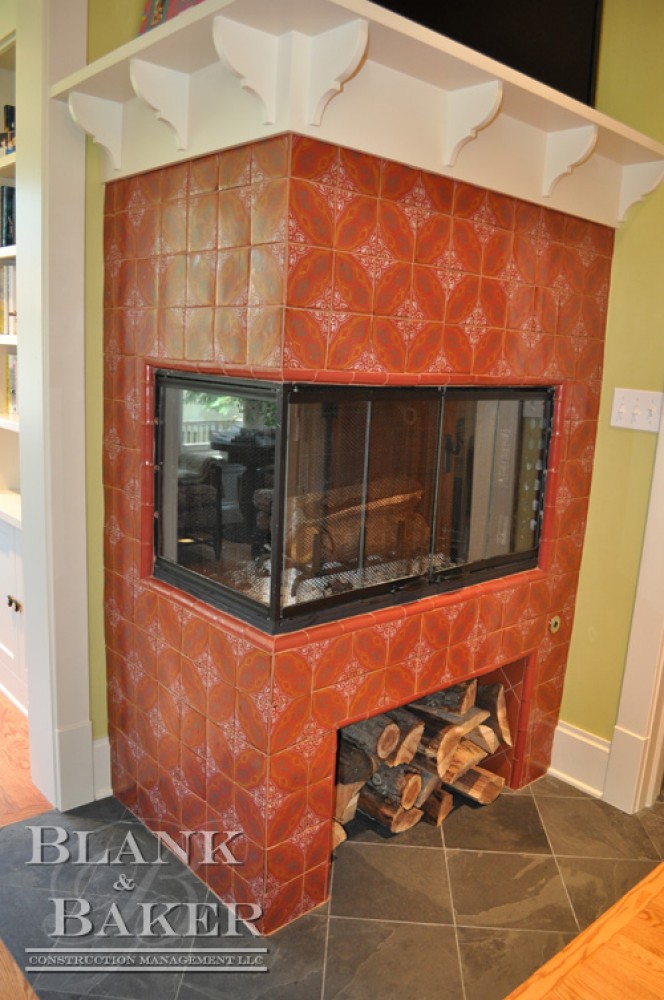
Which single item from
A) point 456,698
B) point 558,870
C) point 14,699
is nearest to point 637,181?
point 456,698

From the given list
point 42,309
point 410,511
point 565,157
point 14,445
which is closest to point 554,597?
point 410,511

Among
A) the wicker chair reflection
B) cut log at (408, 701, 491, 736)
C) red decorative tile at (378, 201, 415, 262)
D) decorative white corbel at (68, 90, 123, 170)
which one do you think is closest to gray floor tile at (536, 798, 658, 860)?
cut log at (408, 701, 491, 736)

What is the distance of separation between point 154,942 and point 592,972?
3.53 ft

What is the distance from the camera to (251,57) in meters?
1.47

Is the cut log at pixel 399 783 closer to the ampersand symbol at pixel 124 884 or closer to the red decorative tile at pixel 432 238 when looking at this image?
the ampersand symbol at pixel 124 884

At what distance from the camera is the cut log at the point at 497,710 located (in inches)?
97.2

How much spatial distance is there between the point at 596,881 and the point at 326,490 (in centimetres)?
132

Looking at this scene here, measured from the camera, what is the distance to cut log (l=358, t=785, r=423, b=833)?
7.34 feet

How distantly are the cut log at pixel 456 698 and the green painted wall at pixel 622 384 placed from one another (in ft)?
1.35

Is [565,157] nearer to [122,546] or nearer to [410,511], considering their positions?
[410,511]

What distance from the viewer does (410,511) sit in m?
2.01

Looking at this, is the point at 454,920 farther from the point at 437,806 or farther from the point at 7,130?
the point at 7,130

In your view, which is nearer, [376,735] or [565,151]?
[565,151]

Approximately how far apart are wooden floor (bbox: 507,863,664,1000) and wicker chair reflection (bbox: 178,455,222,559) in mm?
1120
